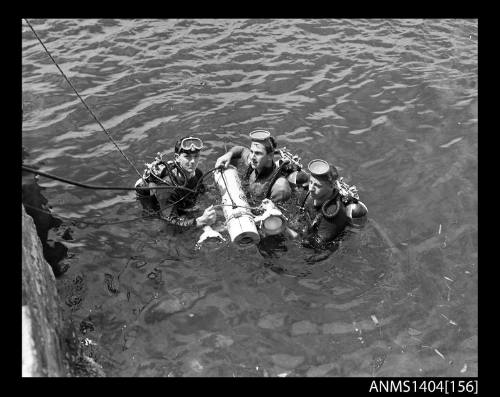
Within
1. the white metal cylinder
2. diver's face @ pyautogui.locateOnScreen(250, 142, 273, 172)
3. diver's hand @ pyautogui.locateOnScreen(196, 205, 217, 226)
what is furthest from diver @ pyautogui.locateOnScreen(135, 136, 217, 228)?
diver's face @ pyautogui.locateOnScreen(250, 142, 273, 172)

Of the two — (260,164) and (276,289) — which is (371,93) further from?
(276,289)

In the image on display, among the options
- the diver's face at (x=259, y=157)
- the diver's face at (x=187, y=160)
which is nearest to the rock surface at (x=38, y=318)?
the diver's face at (x=187, y=160)

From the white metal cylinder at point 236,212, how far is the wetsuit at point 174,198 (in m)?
0.54

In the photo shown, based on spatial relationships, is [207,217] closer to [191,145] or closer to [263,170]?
[191,145]

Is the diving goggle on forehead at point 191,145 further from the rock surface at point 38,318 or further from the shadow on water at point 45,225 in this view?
the rock surface at point 38,318

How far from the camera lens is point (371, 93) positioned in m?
13.0

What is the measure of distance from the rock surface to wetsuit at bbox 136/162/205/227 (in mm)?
2201

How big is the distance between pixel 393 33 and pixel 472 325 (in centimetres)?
→ 1092

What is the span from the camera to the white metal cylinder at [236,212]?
25.7 ft

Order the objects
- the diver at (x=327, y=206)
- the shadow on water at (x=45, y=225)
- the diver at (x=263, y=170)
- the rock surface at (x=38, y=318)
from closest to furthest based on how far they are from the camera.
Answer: the rock surface at (x=38, y=318) → the diver at (x=327, y=206) → the shadow on water at (x=45, y=225) → the diver at (x=263, y=170)

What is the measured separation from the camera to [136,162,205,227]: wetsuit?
27.6 feet

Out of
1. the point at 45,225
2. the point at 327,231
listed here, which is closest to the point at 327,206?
the point at 327,231

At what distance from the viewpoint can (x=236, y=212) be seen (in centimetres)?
809

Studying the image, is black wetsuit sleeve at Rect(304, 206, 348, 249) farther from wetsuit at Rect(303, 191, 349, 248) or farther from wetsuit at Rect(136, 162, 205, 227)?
wetsuit at Rect(136, 162, 205, 227)
